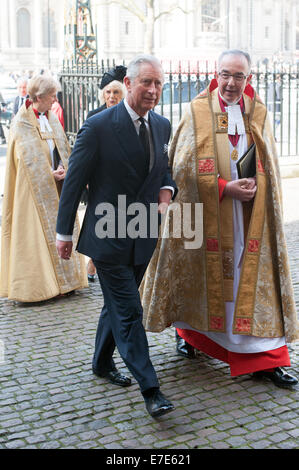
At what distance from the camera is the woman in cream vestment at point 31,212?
19.4 feet

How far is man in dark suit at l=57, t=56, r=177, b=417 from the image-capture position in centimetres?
365

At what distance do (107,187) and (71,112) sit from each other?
6959mm

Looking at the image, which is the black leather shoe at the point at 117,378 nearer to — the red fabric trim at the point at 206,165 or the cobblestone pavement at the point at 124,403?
the cobblestone pavement at the point at 124,403

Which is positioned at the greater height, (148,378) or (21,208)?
(21,208)

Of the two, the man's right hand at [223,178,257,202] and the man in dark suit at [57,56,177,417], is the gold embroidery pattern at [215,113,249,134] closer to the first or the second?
the man's right hand at [223,178,257,202]

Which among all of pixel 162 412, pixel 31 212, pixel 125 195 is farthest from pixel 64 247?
pixel 31 212

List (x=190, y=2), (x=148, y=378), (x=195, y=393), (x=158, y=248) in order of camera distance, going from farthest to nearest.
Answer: (x=190, y=2), (x=158, y=248), (x=195, y=393), (x=148, y=378)

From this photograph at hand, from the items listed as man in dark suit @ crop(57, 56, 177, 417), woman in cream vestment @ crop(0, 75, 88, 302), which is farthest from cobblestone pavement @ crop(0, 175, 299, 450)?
woman in cream vestment @ crop(0, 75, 88, 302)

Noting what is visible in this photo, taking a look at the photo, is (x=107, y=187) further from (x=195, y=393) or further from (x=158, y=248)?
(x=195, y=393)

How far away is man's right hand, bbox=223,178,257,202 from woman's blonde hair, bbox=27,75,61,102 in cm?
218

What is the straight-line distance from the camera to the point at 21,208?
5.93 meters

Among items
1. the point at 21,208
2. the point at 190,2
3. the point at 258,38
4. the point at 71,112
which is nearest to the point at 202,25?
the point at 190,2

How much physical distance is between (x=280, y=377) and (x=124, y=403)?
2.91ft

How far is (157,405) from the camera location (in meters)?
3.63
